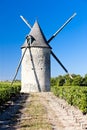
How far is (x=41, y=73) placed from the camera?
5494 cm

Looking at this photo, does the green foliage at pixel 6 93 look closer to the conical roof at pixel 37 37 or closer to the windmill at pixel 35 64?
the windmill at pixel 35 64

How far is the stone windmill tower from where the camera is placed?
180 feet

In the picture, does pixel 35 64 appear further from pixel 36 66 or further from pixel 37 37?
pixel 37 37

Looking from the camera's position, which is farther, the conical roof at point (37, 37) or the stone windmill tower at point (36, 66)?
the conical roof at point (37, 37)

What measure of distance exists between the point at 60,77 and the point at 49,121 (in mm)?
55143

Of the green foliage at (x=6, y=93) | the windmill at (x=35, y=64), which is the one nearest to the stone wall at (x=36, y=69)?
the windmill at (x=35, y=64)

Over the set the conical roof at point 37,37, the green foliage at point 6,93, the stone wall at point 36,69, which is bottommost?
the green foliage at point 6,93

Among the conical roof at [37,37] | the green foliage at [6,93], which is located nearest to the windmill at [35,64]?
the conical roof at [37,37]

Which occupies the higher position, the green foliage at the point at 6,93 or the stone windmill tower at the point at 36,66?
the stone windmill tower at the point at 36,66

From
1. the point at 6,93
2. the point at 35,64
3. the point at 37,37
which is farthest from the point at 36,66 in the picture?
the point at 6,93

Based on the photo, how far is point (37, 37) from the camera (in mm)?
56188

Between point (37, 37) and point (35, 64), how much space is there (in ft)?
13.6

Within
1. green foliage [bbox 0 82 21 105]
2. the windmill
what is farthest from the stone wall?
green foliage [bbox 0 82 21 105]

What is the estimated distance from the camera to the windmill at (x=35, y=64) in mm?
54906
